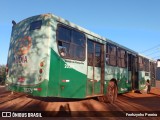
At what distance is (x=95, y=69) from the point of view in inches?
442

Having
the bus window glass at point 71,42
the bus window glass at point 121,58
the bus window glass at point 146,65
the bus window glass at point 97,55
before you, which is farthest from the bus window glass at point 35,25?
the bus window glass at point 146,65

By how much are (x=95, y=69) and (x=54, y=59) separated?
331cm

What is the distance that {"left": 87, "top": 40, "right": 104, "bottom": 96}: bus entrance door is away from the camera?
1061 centimetres

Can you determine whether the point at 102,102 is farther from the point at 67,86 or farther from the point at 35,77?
the point at 35,77

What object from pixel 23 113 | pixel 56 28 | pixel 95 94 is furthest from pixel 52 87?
pixel 95 94

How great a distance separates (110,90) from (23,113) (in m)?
5.84

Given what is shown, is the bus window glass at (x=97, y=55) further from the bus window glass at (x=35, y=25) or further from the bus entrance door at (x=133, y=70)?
the bus entrance door at (x=133, y=70)

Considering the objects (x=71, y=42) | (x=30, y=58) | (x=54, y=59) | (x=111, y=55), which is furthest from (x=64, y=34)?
(x=111, y=55)

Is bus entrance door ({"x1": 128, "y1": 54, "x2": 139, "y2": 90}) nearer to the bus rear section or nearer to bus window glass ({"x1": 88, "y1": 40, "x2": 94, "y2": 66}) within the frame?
bus window glass ({"x1": 88, "y1": 40, "x2": 94, "y2": 66})

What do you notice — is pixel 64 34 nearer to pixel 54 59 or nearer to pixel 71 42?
pixel 71 42

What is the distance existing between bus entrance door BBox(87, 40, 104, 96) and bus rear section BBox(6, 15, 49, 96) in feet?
9.04

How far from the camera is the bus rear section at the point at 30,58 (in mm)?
8250

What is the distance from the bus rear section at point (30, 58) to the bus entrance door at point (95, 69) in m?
2.76

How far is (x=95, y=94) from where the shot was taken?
11203 mm
